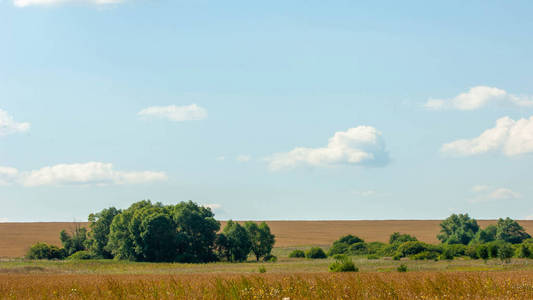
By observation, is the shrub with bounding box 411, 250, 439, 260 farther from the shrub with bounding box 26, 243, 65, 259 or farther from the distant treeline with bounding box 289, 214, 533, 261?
the shrub with bounding box 26, 243, 65, 259

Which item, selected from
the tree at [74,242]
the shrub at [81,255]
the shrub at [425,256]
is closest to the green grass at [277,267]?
the shrub at [425,256]

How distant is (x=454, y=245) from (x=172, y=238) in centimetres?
4696

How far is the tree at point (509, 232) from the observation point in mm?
121750

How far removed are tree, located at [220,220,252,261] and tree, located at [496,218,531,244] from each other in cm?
5517

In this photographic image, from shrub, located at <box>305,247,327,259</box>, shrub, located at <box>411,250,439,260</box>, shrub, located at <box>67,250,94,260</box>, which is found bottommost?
shrub, located at <box>411,250,439,260</box>

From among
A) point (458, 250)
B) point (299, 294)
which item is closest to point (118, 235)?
point (458, 250)

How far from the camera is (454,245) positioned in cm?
9644

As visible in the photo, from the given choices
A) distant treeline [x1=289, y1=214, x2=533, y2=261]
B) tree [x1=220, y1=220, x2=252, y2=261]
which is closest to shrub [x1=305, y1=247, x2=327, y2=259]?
distant treeline [x1=289, y1=214, x2=533, y2=261]

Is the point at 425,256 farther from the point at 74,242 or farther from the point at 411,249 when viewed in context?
the point at 74,242

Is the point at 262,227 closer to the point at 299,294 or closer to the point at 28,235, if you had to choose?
the point at 299,294

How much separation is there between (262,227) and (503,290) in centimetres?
9150

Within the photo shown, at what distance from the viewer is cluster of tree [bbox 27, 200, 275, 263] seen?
96.2 meters

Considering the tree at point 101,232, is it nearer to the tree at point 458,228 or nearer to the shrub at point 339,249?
the shrub at point 339,249

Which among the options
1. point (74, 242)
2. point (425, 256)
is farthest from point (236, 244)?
point (74, 242)
